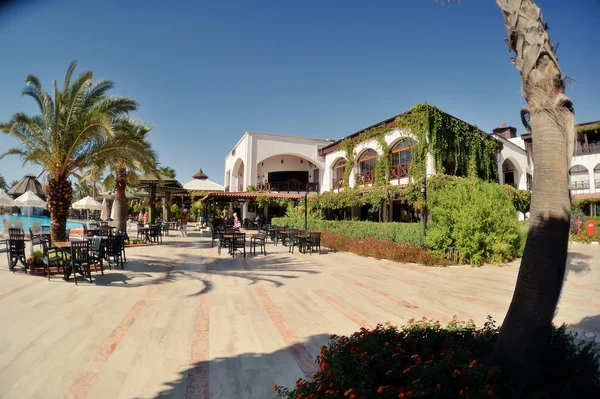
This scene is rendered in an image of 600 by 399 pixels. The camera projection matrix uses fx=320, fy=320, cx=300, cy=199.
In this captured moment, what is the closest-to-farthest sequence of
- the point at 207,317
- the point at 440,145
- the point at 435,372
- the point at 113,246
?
the point at 435,372 → the point at 207,317 → the point at 113,246 → the point at 440,145

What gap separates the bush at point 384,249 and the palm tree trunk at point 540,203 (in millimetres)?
8809

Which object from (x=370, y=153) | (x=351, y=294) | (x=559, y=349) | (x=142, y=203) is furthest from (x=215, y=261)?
(x=142, y=203)

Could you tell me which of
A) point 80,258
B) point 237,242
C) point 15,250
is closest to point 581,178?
point 237,242

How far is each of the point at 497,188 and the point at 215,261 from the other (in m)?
10.4

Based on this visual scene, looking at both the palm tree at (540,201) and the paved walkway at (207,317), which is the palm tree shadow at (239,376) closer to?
the paved walkway at (207,317)

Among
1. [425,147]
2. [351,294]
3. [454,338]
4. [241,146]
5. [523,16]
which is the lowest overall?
[351,294]

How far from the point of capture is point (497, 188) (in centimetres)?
1162

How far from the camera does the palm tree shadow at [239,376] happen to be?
312cm

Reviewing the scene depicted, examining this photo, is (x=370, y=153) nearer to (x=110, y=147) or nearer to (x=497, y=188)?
(x=497, y=188)

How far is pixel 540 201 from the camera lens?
98.8 inches

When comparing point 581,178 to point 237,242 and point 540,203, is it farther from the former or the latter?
point 540,203

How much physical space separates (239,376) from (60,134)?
9694 mm

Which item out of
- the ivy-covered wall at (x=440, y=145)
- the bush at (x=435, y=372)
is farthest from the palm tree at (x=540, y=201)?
the ivy-covered wall at (x=440, y=145)

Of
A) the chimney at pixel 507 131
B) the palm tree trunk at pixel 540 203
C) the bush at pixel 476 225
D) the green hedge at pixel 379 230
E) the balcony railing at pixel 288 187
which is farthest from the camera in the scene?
the balcony railing at pixel 288 187
